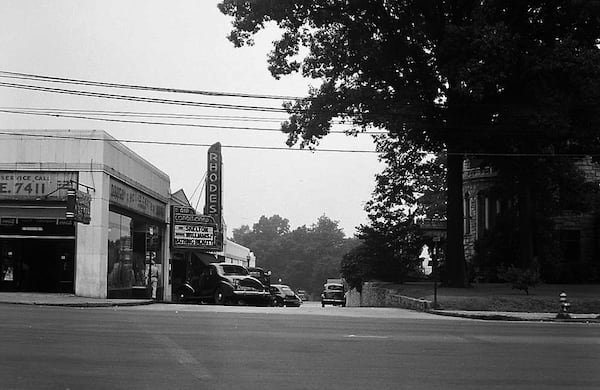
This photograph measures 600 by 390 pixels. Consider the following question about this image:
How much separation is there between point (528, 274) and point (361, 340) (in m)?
18.0

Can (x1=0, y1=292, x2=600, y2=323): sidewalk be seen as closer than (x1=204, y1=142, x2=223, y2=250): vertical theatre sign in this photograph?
Yes

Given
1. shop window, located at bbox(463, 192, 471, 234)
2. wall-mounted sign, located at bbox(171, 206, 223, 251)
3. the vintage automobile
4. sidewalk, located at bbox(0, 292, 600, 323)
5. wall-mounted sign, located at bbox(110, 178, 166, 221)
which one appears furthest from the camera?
shop window, located at bbox(463, 192, 471, 234)

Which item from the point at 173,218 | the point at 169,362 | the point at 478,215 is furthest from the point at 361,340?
the point at 478,215

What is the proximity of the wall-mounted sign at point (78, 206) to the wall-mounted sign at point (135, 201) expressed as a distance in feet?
8.78

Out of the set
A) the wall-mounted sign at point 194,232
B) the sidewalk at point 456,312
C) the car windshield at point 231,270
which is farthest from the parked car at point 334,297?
the sidewalk at point 456,312

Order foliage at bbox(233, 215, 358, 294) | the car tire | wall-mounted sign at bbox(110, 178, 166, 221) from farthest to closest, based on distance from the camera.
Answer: foliage at bbox(233, 215, 358, 294)
wall-mounted sign at bbox(110, 178, 166, 221)
the car tire

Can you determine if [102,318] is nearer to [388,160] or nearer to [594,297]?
[594,297]

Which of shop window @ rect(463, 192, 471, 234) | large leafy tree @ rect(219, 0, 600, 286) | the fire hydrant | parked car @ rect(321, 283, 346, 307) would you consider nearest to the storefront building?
large leafy tree @ rect(219, 0, 600, 286)

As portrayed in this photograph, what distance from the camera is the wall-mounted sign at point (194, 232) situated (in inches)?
1646

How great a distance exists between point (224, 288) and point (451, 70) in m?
12.9

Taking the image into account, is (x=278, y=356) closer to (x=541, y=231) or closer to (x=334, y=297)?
(x=541, y=231)

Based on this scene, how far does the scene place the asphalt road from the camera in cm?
940

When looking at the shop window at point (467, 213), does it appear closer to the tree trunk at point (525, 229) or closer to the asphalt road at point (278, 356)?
the tree trunk at point (525, 229)

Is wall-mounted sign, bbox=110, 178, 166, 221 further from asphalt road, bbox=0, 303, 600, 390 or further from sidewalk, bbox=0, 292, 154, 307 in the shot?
asphalt road, bbox=0, 303, 600, 390
